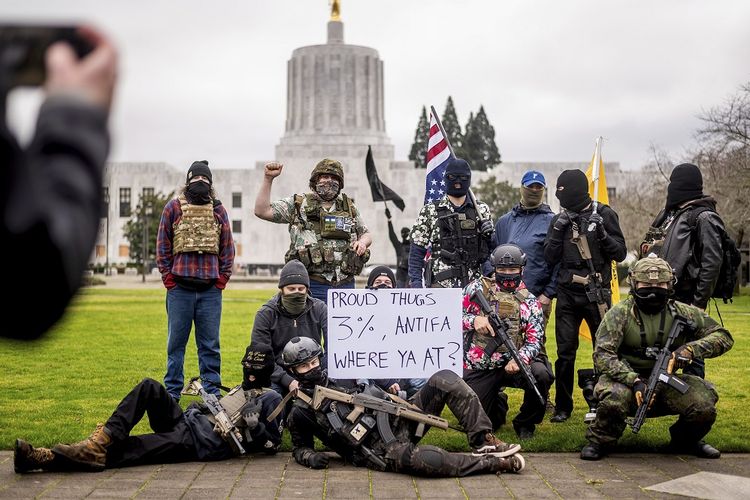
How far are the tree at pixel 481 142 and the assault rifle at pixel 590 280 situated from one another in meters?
94.4

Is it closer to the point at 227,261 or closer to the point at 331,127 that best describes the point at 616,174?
the point at 331,127

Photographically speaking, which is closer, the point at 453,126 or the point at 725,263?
the point at 725,263

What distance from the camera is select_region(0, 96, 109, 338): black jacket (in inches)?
61.8

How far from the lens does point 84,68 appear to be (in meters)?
1.55

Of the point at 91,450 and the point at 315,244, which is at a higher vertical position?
the point at 315,244

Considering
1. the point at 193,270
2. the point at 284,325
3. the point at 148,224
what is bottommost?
the point at 284,325

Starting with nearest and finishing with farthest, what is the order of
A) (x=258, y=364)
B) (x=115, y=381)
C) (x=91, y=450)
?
(x=91, y=450) < (x=258, y=364) < (x=115, y=381)

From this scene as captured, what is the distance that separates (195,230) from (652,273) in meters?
4.63

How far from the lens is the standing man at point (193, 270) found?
392 inches

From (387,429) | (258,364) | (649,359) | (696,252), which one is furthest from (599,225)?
(258,364)

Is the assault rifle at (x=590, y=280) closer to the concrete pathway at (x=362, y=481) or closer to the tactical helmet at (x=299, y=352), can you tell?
the concrete pathway at (x=362, y=481)

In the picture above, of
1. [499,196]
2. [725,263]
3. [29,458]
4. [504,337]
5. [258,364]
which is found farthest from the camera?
[499,196]

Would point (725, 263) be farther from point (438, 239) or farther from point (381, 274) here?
point (381, 274)

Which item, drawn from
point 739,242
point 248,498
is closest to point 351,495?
point 248,498
